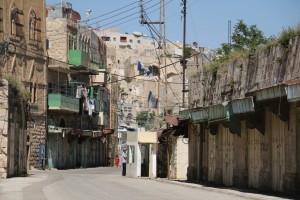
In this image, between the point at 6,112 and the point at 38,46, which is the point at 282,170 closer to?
the point at 6,112

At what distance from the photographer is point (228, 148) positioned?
31.9 metres

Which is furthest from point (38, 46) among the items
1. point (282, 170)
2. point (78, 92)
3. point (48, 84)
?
point (282, 170)

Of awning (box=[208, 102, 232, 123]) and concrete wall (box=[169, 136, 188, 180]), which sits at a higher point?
awning (box=[208, 102, 232, 123])

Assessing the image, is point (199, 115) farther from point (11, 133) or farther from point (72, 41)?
point (72, 41)

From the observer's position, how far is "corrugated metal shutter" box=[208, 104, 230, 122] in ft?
89.7

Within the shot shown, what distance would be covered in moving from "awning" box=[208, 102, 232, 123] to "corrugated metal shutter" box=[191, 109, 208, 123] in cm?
102

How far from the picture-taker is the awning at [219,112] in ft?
88.7

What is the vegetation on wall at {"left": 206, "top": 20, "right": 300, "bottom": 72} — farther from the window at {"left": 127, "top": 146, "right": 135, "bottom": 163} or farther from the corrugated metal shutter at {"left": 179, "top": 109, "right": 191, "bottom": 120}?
Answer: the window at {"left": 127, "top": 146, "right": 135, "bottom": 163}

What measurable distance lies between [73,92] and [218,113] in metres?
43.5

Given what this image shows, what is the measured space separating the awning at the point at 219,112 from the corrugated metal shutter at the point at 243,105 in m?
0.72

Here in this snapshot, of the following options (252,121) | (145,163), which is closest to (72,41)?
(145,163)

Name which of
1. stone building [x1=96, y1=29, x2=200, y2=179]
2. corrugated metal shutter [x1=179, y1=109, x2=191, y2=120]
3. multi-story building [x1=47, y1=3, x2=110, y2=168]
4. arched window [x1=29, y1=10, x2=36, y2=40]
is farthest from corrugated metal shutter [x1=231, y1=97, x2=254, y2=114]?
multi-story building [x1=47, y1=3, x2=110, y2=168]

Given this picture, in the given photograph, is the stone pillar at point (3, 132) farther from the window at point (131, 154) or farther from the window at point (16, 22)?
the window at point (16, 22)

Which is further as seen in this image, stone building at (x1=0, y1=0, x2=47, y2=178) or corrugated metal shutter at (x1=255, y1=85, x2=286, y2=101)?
stone building at (x1=0, y1=0, x2=47, y2=178)
